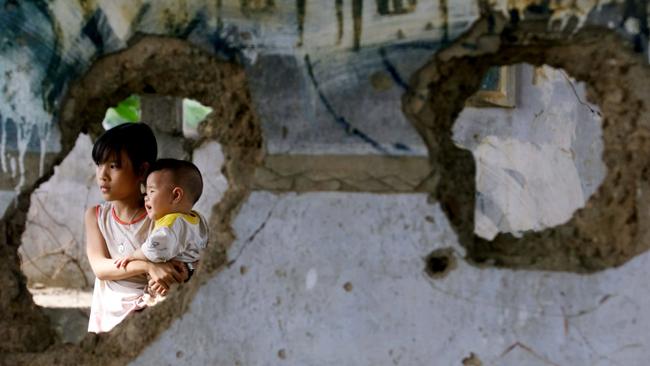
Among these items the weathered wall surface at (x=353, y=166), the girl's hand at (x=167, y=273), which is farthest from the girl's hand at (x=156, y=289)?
the weathered wall surface at (x=353, y=166)

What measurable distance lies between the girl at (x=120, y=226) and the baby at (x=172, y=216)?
5 centimetres

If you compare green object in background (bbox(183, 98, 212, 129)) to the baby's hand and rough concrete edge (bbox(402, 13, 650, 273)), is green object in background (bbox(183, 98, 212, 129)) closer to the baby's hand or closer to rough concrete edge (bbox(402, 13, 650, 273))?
the baby's hand

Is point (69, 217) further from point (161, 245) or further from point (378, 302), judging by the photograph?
point (378, 302)

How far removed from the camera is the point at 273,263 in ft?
12.9

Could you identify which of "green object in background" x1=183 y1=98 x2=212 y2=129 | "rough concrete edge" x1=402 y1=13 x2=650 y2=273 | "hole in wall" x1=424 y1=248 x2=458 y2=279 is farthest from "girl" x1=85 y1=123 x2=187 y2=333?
"green object in background" x1=183 y1=98 x2=212 y2=129

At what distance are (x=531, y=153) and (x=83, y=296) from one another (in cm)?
361

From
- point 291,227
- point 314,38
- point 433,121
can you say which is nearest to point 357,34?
point 314,38

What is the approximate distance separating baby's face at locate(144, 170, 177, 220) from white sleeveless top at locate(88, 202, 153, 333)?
0.19 meters

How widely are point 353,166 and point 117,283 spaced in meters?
1.23

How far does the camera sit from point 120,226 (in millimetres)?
4672

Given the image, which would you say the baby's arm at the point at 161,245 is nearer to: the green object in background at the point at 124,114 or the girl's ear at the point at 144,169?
the girl's ear at the point at 144,169

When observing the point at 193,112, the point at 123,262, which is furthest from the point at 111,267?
the point at 193,112

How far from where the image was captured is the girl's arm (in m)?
4.27

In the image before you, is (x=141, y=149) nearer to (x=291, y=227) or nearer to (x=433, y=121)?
(x=291, y=227)
